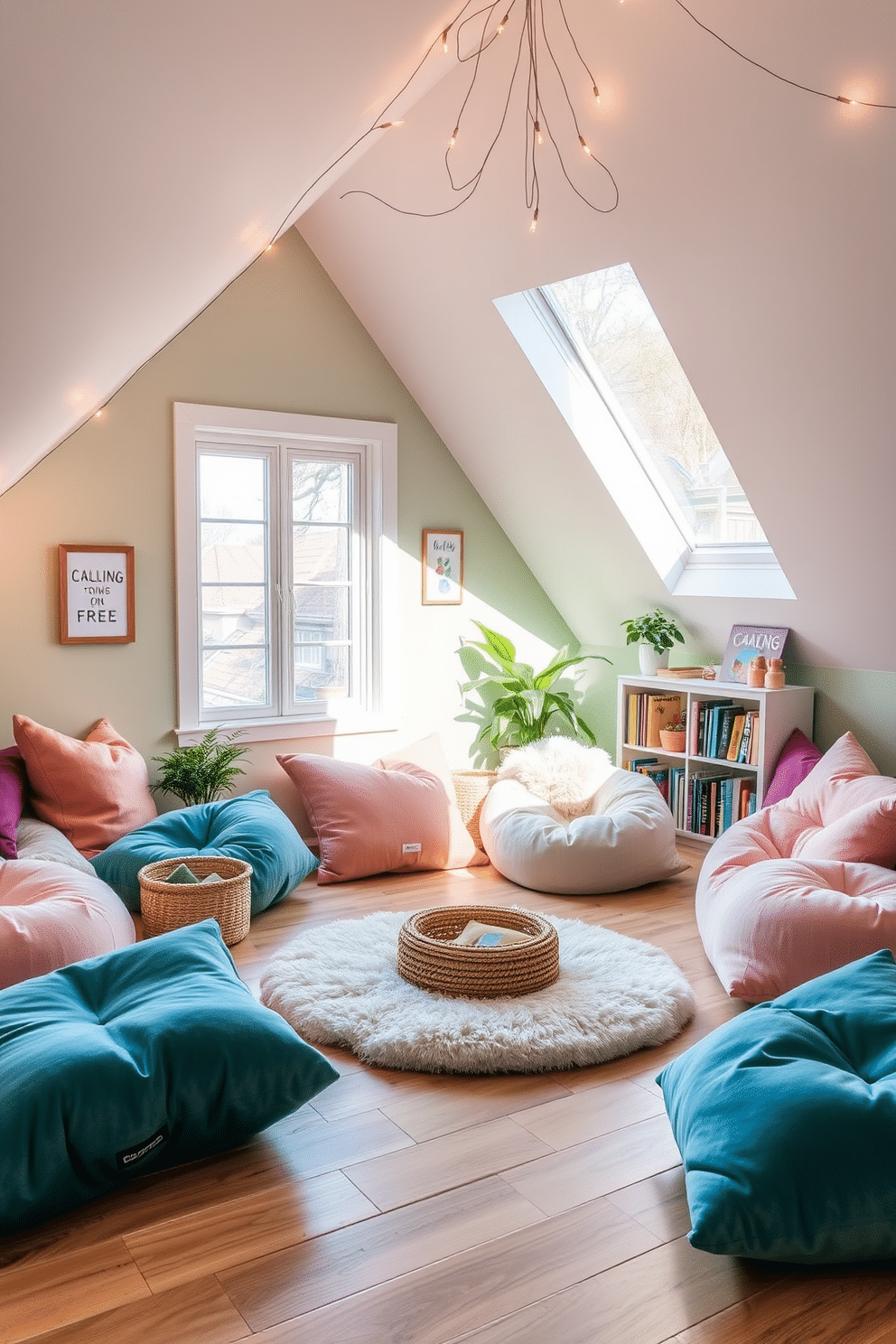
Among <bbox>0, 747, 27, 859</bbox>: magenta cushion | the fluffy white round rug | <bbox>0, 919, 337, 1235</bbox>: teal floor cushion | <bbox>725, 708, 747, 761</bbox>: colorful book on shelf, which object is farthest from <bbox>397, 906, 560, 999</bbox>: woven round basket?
<bbox>725, 708, 747, 761</bbox>: colorful book on shelf

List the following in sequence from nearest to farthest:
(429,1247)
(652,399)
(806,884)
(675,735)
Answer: (429,1247)
(806,884)
(652,399)
(675,735)

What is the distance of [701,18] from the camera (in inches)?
115

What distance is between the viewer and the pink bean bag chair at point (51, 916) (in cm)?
293

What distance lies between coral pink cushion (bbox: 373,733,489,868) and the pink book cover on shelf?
53.0 inches

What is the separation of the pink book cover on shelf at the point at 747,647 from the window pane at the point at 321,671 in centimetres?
180

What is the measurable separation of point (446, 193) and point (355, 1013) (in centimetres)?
300

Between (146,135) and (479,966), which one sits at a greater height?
(146,135)

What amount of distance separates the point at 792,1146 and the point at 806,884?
1429 millimetres

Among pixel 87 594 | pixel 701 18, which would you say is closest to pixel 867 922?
pixel 701 18

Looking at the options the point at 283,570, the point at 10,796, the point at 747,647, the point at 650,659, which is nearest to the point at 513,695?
the point at 650,659

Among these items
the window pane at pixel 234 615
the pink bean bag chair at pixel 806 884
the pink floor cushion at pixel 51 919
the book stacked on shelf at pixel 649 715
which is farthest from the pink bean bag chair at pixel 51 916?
the book stacked on shelf at pixel 649 715

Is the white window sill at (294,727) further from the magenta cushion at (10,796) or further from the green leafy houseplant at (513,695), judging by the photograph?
the magenta cushion at (10,796)

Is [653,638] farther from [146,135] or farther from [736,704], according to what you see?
[146,135]

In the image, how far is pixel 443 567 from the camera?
18.0ft
